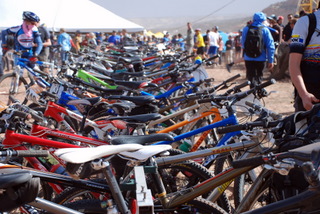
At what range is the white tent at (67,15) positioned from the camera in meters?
24.2

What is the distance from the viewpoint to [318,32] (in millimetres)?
3627

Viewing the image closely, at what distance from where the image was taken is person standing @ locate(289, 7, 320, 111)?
11.9 feet

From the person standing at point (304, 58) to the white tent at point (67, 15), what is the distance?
2144 cm

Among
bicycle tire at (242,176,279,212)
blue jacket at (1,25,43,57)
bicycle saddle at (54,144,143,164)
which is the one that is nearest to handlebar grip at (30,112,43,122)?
bicycle saddle at (54,144,143,164)

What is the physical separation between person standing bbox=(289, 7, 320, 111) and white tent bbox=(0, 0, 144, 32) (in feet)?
70.3

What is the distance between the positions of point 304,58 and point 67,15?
25.0 m

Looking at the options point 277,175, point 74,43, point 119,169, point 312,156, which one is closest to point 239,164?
point 312,156

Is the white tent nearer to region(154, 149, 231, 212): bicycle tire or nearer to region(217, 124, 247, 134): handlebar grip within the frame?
region(154, 149, 231, 212): bicycle tire

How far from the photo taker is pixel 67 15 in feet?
89.6

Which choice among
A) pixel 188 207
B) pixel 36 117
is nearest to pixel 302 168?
pixel 188 207

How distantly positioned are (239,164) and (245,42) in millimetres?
6392

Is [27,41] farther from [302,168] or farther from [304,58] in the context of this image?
[302,168]

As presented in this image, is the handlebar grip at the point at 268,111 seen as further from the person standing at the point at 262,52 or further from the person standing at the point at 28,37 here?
the person standing at the point at 28,37

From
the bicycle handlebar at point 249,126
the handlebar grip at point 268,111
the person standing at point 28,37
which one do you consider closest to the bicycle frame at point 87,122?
the handlebar grip at point 268,111
